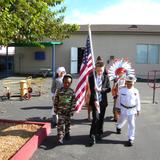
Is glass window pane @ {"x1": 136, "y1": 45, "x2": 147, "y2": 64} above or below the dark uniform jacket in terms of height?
above

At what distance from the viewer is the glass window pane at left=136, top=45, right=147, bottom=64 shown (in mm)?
26188

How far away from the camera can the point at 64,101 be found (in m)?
7.98

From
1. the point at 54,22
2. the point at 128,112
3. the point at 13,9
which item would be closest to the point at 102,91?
the point at 128,112

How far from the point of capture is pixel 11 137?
25.8 feet

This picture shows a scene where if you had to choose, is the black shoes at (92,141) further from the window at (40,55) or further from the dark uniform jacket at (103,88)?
the window at (40,55)

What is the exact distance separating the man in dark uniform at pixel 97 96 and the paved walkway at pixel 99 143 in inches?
13.9

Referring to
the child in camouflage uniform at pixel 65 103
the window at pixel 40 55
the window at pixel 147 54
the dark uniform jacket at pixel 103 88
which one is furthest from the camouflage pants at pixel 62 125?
the window at pixel 40 55

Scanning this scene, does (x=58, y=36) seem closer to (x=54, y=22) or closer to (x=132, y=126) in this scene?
(x=54, y=22)

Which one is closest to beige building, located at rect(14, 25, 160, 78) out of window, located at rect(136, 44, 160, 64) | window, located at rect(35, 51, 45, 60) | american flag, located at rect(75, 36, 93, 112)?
window, located at rect(136, 44, 160, 64)

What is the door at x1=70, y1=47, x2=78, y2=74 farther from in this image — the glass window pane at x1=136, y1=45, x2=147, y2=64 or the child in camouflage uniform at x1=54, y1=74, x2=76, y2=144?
the child in camouflage uniform at x1=54, y1=74, x2=76, y2=144

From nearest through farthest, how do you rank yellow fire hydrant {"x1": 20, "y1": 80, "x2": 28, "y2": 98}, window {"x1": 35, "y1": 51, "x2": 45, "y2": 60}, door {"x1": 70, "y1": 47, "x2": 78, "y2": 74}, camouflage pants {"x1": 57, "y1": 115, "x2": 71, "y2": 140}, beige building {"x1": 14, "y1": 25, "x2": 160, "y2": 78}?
camouflage pants {"x1": 57, "y1": 115, "x2": 71, "y2": 140}
yellow fire hydrant {"x1": 20, "y1": 80, "x2": 28, "y2": 98}
beige building {"x1": 14, "y1": 25, "x2": 160, "y2": 78}
door {"x1": 70, "y1": 47, "x2": 78, "y2": 74}
window {"x1": 35, "y1": 51, "x2": 45, "y2": 60}

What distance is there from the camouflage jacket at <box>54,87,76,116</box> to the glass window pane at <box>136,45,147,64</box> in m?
18.8

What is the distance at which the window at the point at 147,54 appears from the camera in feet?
85.9

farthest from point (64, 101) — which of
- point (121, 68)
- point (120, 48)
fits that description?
point (120, 48)
